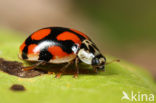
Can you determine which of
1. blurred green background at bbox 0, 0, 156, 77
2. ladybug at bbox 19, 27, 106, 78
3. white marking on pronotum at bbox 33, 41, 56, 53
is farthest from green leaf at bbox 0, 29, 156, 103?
blurred green background at bbox 0, 0, 156, 77

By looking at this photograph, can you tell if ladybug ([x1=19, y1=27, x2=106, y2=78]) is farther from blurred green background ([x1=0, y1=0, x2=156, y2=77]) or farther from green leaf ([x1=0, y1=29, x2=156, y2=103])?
blurred green background ([x1=0, y1=0, x2=156, y2=77])

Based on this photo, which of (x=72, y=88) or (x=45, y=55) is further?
(x=45, y=55)

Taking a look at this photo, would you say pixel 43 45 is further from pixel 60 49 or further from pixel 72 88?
pixel 72 88

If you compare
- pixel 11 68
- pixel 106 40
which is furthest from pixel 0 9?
pixel 11 68

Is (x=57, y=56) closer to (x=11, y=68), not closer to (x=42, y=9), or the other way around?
(x=11, y=68)

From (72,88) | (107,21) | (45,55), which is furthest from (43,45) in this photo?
(107,21)

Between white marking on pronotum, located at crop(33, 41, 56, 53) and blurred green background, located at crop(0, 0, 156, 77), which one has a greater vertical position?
blurred green background, located at crop(0, 0, 156, 77)

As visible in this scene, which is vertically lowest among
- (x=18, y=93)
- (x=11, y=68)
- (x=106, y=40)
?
(x=18, y=93)
